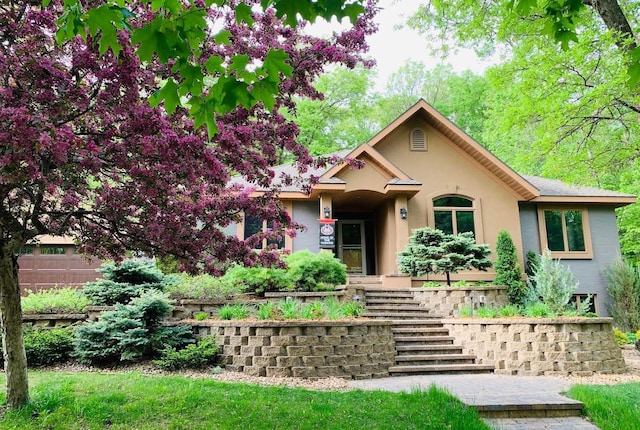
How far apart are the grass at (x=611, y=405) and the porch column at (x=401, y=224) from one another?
6.88 metres

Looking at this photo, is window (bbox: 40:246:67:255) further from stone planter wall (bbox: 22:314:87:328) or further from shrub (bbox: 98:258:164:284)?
stone planter wall (bbox: 22:314:87:328)

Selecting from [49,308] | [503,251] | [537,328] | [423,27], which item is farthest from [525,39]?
[49,308]

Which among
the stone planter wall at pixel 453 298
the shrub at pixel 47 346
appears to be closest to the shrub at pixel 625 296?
the stone planter wall at pixel 453 298

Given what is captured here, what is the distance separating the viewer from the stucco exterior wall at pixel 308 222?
13.8 meters

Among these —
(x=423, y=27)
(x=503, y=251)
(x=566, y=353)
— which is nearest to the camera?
(x=566, y=353)

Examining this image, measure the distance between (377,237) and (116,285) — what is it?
8.32 meters

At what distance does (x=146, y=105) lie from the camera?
4133mm

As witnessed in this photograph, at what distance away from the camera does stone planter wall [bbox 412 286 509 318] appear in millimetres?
11156

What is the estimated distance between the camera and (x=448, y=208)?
47.5 feet

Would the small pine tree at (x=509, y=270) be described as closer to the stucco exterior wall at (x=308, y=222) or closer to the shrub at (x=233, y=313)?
the stucco exterior wall at (x=308, y=222)

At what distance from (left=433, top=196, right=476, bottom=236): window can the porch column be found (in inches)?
57.4

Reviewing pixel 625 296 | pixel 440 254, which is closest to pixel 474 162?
pixel 440 254

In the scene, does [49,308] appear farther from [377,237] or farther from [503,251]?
[503,251]

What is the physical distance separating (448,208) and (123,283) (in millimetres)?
9548
